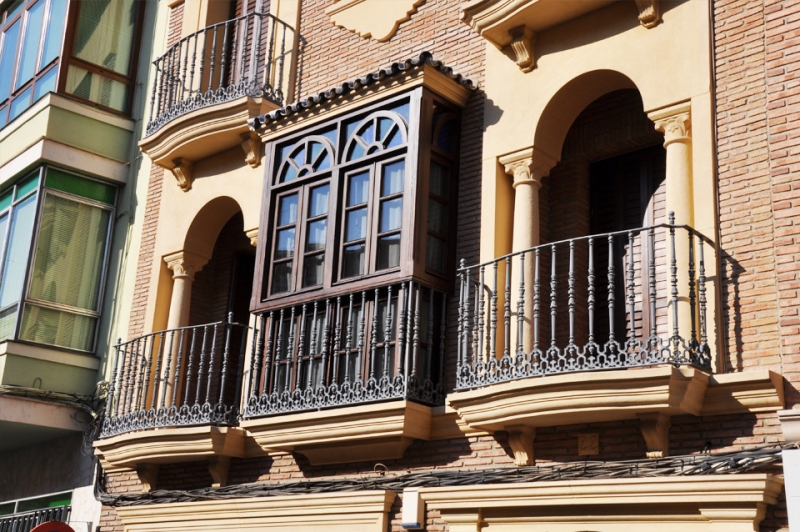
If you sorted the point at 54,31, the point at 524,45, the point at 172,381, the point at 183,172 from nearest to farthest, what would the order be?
1. the point at 524,45
2. the point at 172,381
3. the point at 183,172
4. the point at 54,31

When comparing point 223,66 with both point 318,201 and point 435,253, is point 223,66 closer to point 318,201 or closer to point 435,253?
point 318,201

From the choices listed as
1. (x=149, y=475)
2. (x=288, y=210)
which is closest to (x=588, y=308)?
(x=288, y=210)

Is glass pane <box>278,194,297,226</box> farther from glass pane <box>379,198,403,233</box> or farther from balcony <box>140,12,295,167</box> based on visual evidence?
balcony <box>140,12,295,167</box>

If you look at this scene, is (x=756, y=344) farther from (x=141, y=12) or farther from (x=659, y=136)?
(x=141, y=12)

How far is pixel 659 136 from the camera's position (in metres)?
9.49

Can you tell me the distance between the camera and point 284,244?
10773 mm

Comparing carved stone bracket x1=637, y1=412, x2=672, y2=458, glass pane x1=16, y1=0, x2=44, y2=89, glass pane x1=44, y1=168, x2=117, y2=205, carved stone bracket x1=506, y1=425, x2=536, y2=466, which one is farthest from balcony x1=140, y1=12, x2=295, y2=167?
carved stone bracket x1=637, y1=412, x2=672, y2=458

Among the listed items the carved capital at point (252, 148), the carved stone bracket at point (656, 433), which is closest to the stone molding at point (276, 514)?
the carved stone bracket at point (656, 433)

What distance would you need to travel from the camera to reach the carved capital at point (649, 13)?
29.4 feet

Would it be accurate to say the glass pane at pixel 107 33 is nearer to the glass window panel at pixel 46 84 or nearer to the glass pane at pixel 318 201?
the glass window panel at pixel 46 84

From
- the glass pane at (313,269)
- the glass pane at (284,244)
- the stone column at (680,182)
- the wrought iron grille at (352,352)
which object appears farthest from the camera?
the glass pane at (284,244)

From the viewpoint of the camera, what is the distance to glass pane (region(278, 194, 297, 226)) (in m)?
10.8

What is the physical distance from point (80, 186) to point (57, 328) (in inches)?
70.8

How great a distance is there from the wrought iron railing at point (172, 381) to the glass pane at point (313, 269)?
2.93 ft
